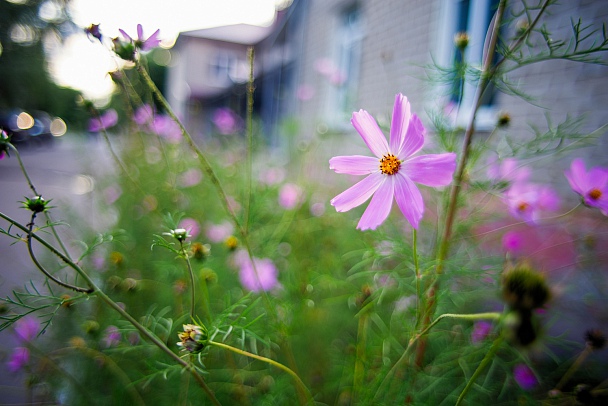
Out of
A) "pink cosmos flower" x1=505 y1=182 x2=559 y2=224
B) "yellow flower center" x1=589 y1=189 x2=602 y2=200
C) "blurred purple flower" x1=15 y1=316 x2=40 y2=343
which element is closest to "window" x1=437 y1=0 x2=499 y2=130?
"pink cosmos flower" x1=505 y1=182 x2=559 y2=224

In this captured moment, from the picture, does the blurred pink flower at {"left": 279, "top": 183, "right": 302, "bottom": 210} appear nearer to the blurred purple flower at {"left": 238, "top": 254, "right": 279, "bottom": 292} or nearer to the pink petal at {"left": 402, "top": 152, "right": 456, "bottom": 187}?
the blurred purple flower at {"left": 238, "top": 254, "right": 279, "bottom": 292}

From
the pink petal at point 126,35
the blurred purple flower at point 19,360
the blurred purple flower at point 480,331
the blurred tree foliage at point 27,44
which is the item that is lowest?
the blurred purple flower at point 19,360

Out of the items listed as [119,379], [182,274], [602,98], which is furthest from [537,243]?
[119,379]

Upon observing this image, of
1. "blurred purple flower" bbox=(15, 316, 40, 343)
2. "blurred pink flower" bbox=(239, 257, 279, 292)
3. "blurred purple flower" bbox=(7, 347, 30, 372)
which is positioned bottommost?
"blurred purple flower" bbox=(7, 347, 30, 372)

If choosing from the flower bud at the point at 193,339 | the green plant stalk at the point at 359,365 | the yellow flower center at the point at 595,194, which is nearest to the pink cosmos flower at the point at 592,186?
the yellow flower center at the point at 595,194

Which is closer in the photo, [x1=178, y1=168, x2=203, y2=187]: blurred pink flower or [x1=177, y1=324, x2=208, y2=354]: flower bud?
[x1=177, y1=324, x2=208, y2=354]: flower bud

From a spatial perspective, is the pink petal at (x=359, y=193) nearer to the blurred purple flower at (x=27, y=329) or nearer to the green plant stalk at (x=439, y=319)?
the green plant stalk at (x=439, y=319)

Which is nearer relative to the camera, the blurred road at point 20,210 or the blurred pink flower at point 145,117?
the blurred pink flower at point 145,117
